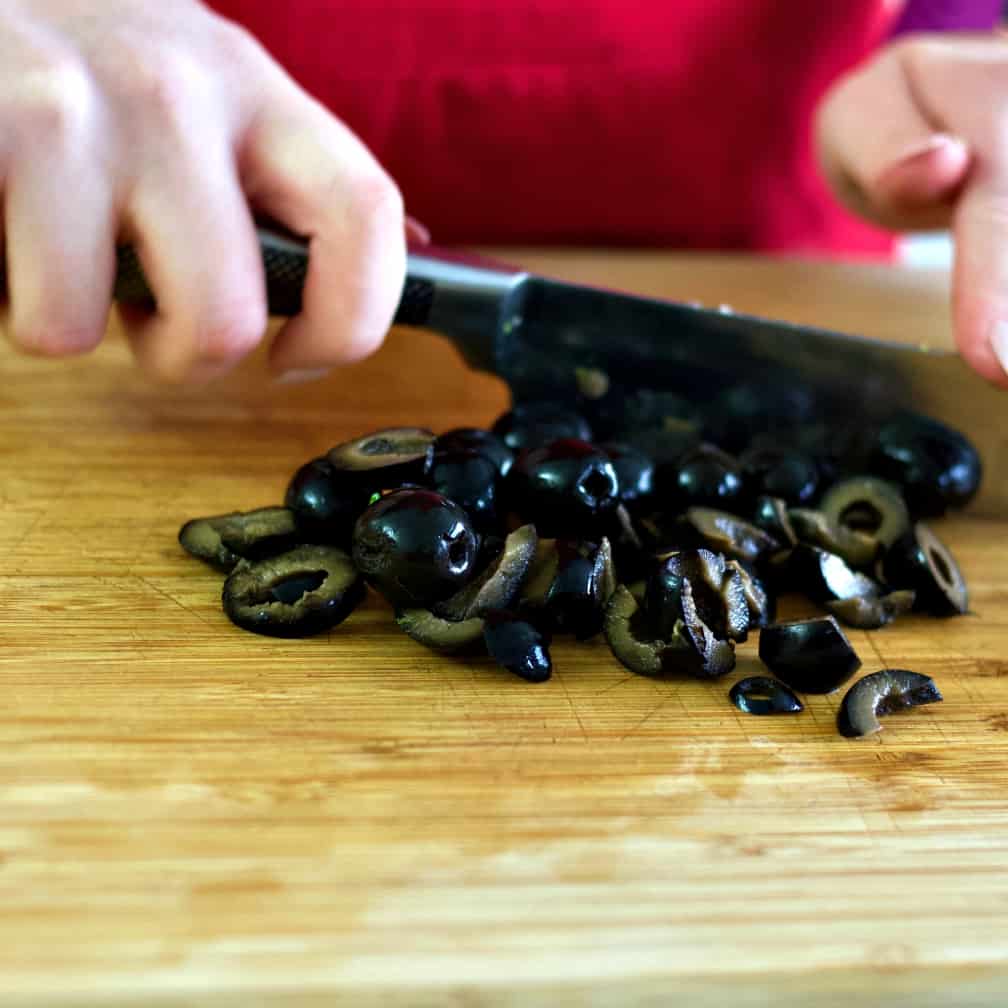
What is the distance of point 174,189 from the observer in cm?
118

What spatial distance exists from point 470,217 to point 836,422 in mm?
1068

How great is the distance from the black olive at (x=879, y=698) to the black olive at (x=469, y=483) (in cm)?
39

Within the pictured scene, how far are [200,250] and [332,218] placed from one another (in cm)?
15

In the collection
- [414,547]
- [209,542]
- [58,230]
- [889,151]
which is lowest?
[209,542]

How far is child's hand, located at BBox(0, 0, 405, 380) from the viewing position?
3.77ft

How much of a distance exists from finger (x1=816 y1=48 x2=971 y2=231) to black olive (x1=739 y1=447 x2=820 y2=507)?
53cm

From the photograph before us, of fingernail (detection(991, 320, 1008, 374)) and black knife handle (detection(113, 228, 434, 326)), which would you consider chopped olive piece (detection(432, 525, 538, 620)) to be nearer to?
black knife handle (detection(113, 228, 434, 326))


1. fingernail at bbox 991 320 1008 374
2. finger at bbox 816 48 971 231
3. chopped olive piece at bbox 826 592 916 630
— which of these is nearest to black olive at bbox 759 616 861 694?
chopped olive piece at bbox 826 592 916 630

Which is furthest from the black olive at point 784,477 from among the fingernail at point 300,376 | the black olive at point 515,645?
the fingernail at point 300,376

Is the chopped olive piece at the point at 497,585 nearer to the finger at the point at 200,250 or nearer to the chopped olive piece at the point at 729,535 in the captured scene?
the chopped olive piece at the point at 729,535

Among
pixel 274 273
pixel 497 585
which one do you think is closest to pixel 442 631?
pixel 497 585

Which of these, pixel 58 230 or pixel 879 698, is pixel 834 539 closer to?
pixel 879 698

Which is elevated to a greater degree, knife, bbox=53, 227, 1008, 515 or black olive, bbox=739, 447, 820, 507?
knife, bbox=53, 227, 1008, 515

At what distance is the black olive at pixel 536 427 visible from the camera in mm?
1339
